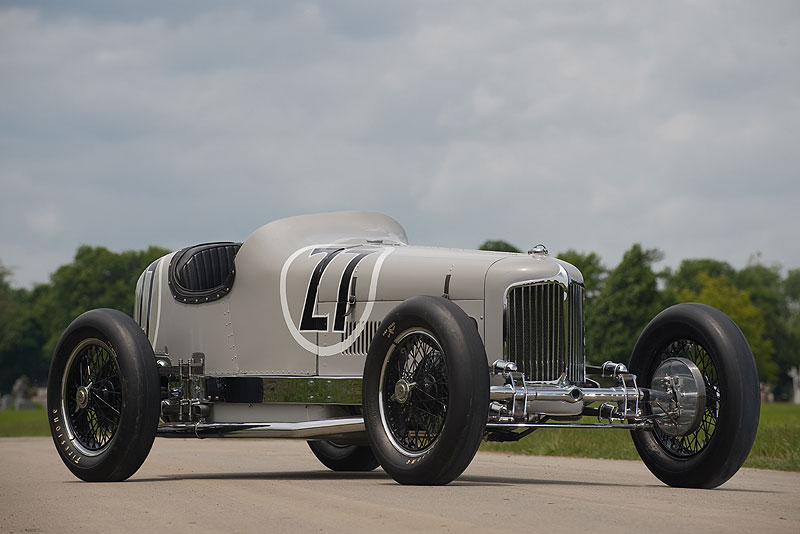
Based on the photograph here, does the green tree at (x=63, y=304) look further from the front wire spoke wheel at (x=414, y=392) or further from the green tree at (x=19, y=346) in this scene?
the front wire spoke wheel at (x=414, y=392)

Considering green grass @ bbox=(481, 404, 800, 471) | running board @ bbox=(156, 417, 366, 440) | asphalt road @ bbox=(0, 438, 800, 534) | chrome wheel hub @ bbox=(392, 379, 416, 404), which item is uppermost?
chrome wheel hub @ bbox=(392, 379, 416, 404)

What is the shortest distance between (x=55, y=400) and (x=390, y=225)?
394 centimetres

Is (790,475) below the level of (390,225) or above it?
below

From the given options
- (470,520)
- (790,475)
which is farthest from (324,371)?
(790,475)

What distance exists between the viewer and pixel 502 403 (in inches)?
402

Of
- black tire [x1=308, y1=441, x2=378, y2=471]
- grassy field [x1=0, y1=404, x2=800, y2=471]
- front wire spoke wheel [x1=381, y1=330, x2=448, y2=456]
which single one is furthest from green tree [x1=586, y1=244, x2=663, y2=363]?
front wire spoke wheel [x1=381, y1=330, x2=448, y2=456]

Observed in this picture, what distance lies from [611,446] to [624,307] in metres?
54.8

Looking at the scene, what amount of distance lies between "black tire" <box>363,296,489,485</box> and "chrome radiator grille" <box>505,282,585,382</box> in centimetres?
89

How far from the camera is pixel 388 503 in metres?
8.70

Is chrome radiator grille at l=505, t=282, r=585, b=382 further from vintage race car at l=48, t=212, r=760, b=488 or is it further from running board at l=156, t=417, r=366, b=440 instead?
running board at l=156, t=417, r=366, b=440

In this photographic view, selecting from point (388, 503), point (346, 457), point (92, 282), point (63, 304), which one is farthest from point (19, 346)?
point (388, 503)

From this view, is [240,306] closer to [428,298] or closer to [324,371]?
[324,371]

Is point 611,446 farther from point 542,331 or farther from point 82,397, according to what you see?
point 82,397

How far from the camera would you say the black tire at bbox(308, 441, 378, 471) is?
46.2 feet
